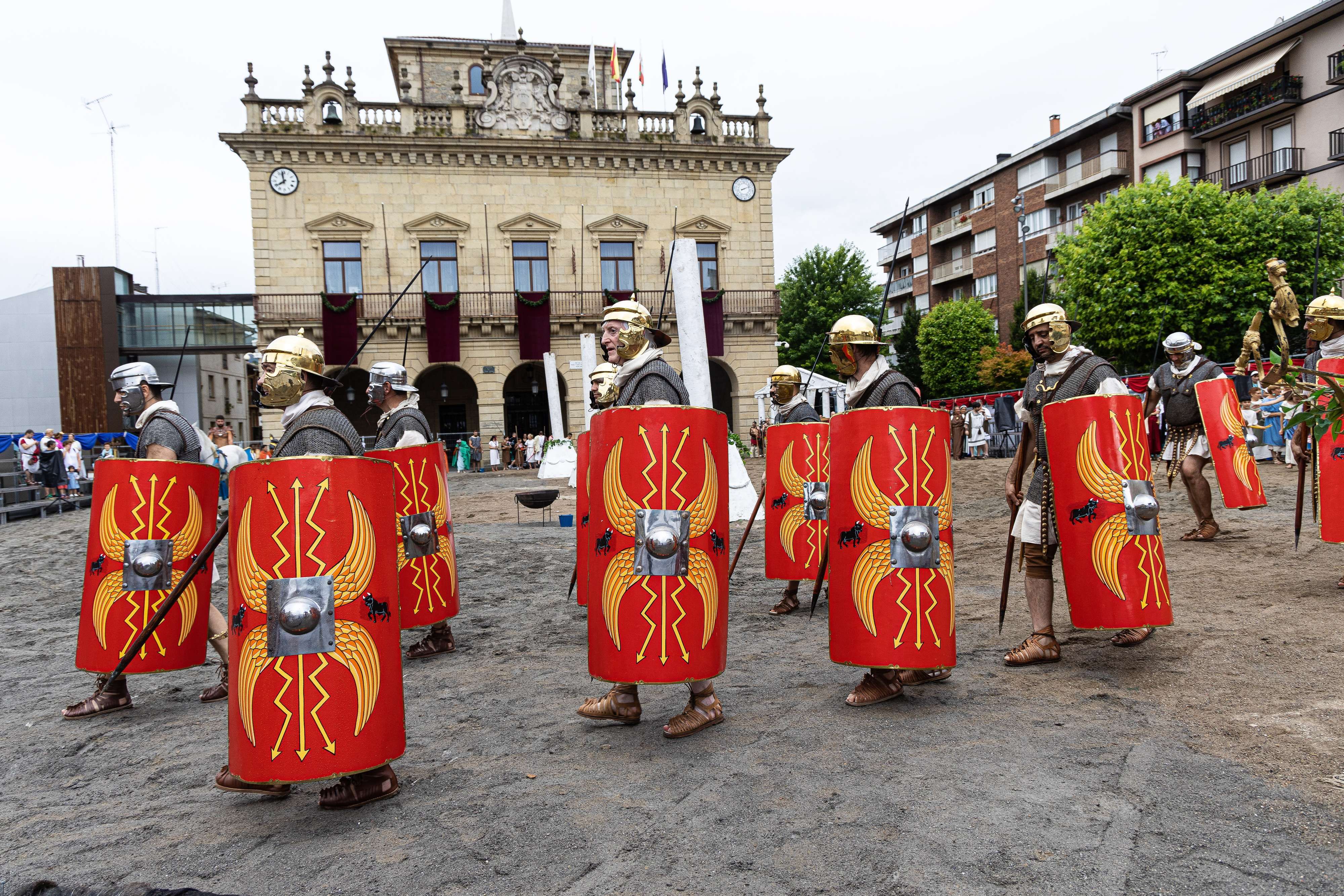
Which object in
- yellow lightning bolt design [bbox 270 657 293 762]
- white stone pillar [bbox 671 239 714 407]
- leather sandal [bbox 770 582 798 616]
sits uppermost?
white stone pillar [bbox 671 239 714 407]

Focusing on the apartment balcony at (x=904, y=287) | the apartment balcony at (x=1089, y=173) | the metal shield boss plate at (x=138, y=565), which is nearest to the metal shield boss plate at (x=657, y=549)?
the metal shield boss plate at (x=138, y=565)

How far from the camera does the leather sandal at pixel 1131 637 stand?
463cm

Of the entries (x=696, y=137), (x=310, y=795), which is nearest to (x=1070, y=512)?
(x=310, y=795)

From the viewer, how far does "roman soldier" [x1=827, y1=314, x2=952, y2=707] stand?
390 cm

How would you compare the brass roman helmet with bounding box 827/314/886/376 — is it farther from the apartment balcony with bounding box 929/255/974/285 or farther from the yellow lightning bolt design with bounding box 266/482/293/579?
the apartment balcony with bounding box 929/255/974/285

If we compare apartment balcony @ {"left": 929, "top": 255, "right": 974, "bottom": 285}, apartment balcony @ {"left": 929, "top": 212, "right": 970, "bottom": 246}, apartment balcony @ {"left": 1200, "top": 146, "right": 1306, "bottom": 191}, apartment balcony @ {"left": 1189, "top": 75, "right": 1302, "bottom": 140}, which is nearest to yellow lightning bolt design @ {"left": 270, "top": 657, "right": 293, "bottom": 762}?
apartment balcony @ {"left": 1200, "top": 146, "right": 1306, "bottom": 191}

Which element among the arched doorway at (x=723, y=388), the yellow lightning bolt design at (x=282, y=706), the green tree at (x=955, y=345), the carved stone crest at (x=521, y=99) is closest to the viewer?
the yellow lightning bolt design at (x=282, y=706)

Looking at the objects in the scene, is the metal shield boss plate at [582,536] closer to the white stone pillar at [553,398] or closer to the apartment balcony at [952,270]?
the white stone pillar at [553,398]

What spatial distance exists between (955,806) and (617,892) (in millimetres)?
1132

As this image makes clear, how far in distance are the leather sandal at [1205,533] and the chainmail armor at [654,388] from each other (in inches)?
243

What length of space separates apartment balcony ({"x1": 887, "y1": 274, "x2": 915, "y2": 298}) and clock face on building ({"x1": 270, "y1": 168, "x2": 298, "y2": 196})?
3562cm

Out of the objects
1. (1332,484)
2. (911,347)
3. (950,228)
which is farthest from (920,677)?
(950,228)

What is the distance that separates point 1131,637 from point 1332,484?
220 centimetres

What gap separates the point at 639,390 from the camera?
3.83 metres
